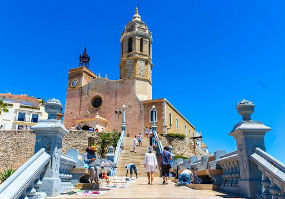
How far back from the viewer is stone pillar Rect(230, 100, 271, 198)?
4.78 meters

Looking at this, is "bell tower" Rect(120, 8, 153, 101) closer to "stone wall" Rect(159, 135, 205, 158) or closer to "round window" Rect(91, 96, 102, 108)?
"round window" Rect(91, 96, 102, 108)

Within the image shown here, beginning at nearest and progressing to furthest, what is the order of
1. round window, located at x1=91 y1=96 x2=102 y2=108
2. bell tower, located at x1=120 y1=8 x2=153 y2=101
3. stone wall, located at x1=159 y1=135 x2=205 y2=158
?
stone wall, located at x1=159 y1=135 x2=205 y2=158
bell tower, located at x1=120 y1=8 x2=153 y2=101
round window, located at x1=91 y1=96 x2=102 y2=108

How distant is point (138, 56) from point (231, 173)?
2946 cm

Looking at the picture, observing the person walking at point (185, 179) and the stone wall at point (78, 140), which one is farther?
the stone wall at point (78, 140)

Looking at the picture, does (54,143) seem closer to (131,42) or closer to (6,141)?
(6,141)

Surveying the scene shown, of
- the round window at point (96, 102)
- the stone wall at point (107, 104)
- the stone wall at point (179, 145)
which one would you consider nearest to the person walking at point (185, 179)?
Result: the stone wall at point (179, 145)

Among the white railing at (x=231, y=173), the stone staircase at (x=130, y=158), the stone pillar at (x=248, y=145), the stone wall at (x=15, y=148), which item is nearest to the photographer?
the stone pillar at (x=248, y=145)

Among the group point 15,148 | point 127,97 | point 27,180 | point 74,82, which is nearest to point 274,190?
point 27,180

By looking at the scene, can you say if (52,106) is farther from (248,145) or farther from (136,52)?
(136,52)

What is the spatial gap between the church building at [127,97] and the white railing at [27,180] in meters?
25.5

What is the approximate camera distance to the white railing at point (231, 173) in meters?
5.50

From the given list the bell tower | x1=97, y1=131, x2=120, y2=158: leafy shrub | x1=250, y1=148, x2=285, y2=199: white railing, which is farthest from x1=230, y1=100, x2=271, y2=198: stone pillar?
the bell tower

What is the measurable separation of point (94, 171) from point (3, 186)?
3.99m

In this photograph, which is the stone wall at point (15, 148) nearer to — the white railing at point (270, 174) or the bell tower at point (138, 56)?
the bell tower at point (138, 56)
